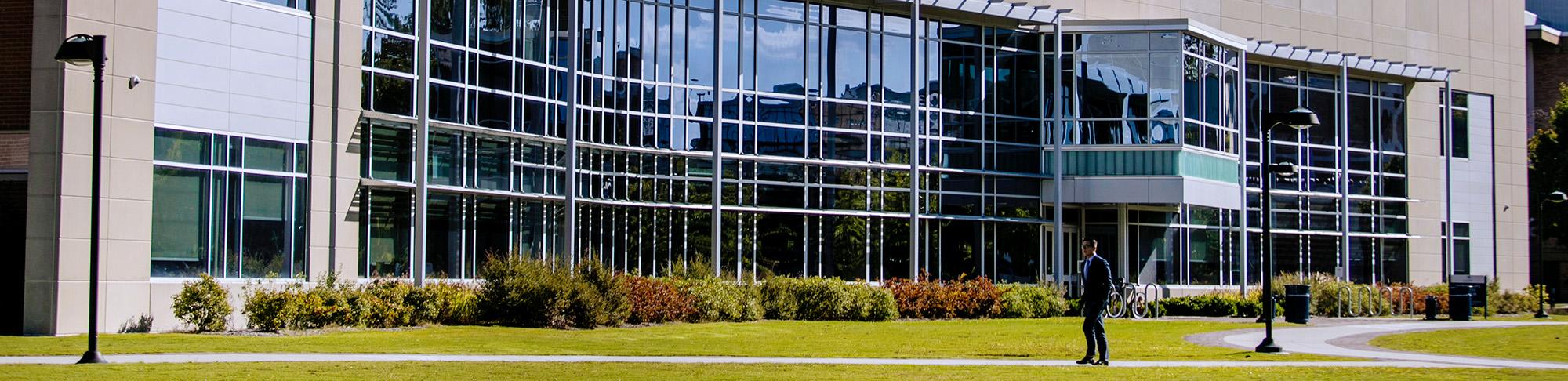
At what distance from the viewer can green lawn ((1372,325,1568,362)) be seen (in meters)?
23.9

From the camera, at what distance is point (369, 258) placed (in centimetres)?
2970

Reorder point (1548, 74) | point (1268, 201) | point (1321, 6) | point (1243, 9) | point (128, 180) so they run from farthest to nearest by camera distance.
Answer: point (1548, 74)
point (1321, 6)
point (1243, 9)
point (128, 180)
point (1268, 201)

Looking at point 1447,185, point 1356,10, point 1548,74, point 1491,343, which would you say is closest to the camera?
point 1491,343

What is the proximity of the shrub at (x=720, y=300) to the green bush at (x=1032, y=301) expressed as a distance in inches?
301

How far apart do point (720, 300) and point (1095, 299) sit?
1296 centimetres

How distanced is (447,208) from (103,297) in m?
7.95

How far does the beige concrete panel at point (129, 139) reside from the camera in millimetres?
24547

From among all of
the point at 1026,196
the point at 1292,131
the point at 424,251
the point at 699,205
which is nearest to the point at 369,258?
the point at 424,251

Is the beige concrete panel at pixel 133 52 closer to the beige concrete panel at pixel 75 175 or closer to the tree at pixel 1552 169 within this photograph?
the beige concrete panel at pixel 75 175

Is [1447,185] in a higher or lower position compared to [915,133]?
lower

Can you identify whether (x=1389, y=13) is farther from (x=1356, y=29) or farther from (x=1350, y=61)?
(x=1350, y=61)

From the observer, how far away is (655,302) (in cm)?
3008

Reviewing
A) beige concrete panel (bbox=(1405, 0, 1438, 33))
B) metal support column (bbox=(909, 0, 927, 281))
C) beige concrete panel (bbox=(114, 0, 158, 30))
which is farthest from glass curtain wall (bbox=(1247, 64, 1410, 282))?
beige concrete panel (bbox=(114, 0, 158, 30))

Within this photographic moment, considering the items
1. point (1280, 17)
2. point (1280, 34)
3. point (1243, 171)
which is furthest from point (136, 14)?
point (1280, 17)
